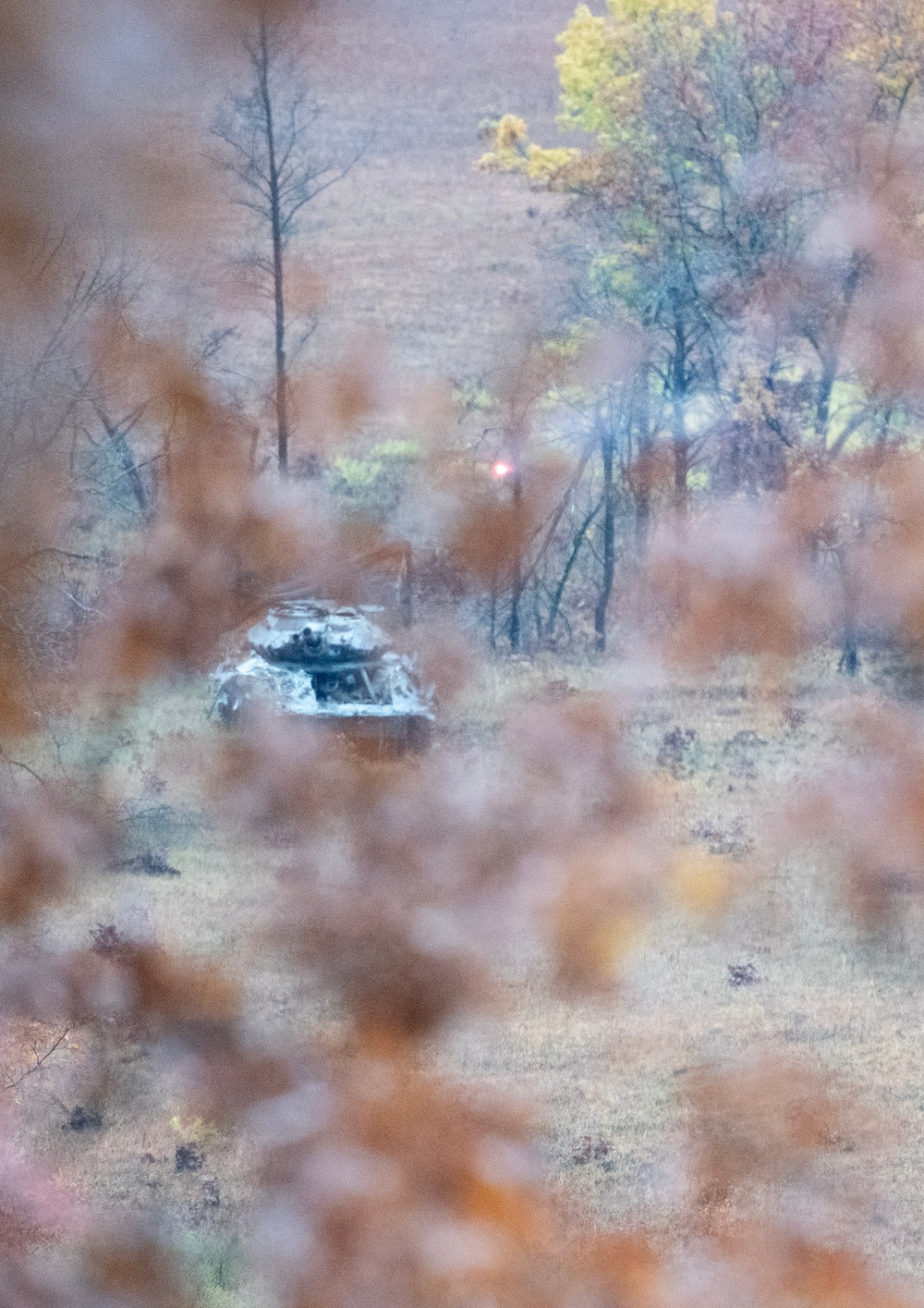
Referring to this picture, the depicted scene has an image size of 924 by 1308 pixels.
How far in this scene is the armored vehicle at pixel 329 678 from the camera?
18.9 ft

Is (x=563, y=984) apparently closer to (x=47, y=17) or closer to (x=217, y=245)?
(x=217, y=245)

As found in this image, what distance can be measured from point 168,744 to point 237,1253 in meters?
2.32

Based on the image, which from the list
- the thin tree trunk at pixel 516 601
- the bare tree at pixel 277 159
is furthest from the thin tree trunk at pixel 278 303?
the thin tree trunk at pixel 516 601

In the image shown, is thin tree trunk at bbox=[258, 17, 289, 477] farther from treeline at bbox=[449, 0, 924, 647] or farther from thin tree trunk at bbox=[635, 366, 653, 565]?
thin tree trunk at bbox=[635, 366, 653, 565]

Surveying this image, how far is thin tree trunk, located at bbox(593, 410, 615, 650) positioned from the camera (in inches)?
245

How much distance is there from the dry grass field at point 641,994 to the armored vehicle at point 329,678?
0.53 feet

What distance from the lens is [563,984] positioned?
4836 millimetres

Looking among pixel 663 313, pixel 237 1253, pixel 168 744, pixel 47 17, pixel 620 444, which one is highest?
pixel 47 17

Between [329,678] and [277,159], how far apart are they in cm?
242

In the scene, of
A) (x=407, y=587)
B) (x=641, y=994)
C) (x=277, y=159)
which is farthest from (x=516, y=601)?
(x=277, y=159)

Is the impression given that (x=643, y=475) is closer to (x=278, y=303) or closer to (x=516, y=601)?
(x=516, y=601)

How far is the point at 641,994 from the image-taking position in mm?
4801

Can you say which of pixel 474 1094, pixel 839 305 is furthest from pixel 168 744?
pixel 839 305

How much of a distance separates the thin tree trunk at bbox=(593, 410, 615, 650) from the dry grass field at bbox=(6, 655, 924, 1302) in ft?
0.65
